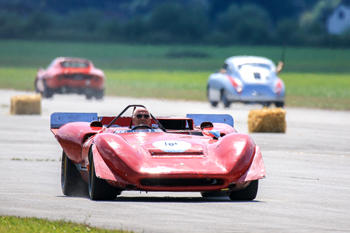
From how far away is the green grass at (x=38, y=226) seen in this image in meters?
6.56

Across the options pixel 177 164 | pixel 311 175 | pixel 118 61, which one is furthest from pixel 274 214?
pixel 118 61

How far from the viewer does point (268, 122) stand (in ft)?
65.2

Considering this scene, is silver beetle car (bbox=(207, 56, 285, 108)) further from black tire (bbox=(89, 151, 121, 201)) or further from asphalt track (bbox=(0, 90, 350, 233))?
black tire (bbox=(89, 151, 121, 201))

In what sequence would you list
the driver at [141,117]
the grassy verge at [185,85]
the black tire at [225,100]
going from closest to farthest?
the driver at [141,117] → the black tire at [225,100] → the grassy verge at [185,85]

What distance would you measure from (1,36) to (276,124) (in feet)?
208

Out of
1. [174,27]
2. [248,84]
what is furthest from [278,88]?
[174,27]

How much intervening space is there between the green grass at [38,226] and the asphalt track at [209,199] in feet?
0.80

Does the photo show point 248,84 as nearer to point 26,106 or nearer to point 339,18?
point 26,106

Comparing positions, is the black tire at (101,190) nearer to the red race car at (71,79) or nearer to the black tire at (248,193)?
the black tire at (248,193)

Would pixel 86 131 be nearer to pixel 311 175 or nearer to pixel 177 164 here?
pixel 177 164

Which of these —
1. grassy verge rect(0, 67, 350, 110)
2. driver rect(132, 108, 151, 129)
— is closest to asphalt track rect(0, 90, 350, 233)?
driver rect(132, 108, 151, 129)

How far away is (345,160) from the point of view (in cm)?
1370

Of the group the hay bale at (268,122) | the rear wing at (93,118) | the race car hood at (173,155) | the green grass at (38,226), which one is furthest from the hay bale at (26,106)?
the green grass at (38,226)

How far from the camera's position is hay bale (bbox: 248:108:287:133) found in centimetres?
1978
